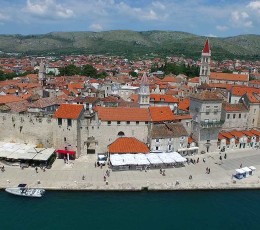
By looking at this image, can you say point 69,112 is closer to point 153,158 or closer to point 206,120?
point 153,158

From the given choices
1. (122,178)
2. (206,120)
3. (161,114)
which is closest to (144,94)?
(161,114)

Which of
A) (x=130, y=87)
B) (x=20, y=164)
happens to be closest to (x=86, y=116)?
(x=20, y=164)

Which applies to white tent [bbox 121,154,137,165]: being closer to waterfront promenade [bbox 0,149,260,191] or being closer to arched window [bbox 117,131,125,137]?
waterfront promenade [bbox 0,149,260,191]

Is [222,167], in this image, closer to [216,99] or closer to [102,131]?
[216,99]

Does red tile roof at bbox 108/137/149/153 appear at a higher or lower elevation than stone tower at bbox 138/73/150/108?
lower

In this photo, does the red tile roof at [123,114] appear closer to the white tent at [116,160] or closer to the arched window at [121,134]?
the arched window at [121,134]

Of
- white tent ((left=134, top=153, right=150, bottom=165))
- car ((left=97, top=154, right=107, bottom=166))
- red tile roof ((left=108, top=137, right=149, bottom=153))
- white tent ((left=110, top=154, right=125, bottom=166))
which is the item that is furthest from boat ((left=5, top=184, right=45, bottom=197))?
white tent ((left=134, top=153, right=150, bottom=165))
